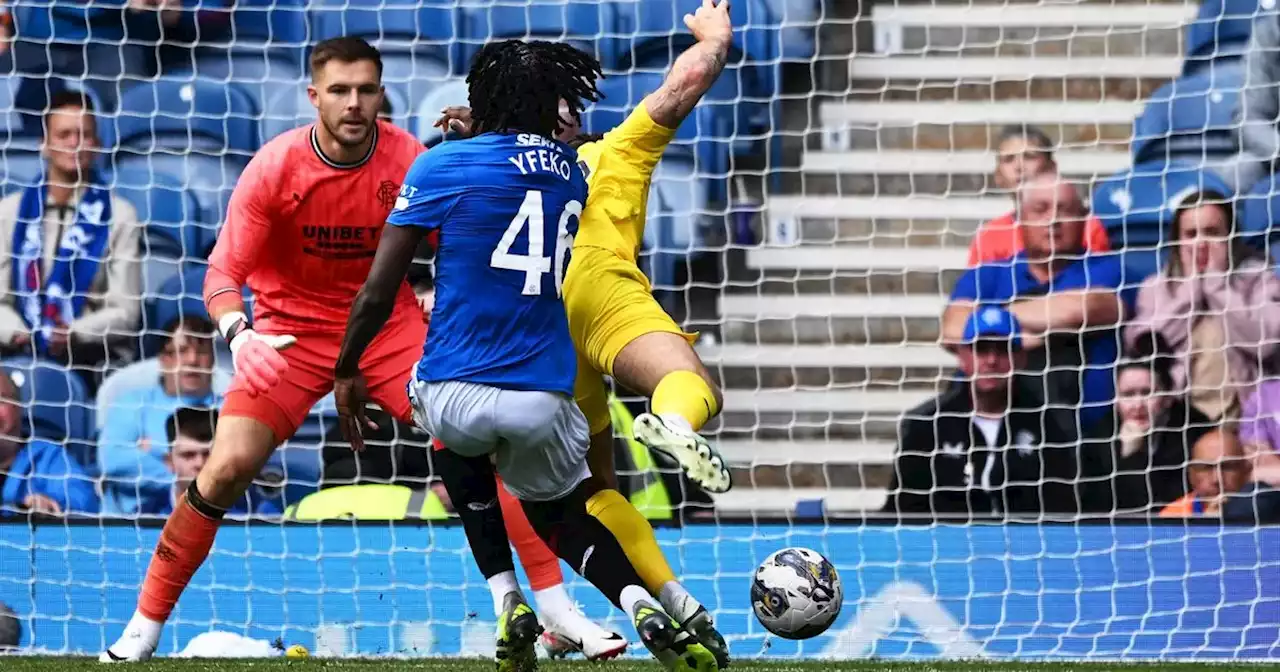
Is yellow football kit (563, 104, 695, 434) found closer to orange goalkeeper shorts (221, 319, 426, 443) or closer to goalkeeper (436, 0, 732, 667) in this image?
goalkeeper (436, 0, 732, 667)

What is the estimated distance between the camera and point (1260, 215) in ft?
26.2

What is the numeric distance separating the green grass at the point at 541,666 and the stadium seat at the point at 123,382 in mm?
2083

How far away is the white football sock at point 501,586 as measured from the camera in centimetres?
412

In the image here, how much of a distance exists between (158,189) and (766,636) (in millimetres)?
3861

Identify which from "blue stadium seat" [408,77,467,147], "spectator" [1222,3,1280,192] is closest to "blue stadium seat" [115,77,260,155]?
"blue stadium seat" [408,77,467,147]

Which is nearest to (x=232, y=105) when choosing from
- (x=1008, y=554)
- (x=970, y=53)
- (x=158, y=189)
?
(x=158, y=189)

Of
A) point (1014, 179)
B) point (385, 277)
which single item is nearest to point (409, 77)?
point (1014, 179)

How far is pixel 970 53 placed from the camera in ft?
29.2

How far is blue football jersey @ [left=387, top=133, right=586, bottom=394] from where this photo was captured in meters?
4.04

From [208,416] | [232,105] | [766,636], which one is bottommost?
[766,636]

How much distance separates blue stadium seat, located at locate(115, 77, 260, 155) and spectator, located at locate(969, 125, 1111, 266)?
3712 millimetres

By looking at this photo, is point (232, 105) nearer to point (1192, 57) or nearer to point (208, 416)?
point (208, 416)

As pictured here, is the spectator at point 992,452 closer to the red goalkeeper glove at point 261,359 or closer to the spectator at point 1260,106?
the spectator at point 1260,106

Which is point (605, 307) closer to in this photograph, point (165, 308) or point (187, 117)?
point (165, 308)
